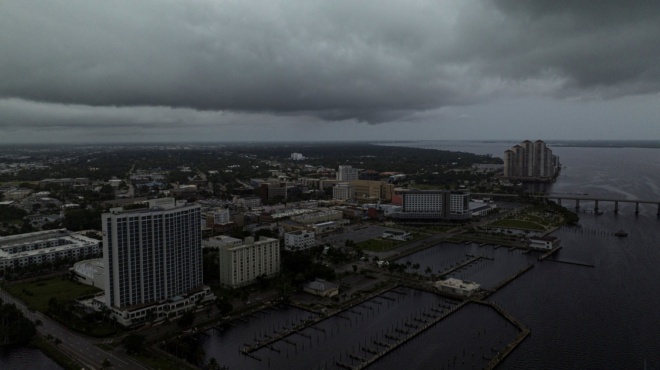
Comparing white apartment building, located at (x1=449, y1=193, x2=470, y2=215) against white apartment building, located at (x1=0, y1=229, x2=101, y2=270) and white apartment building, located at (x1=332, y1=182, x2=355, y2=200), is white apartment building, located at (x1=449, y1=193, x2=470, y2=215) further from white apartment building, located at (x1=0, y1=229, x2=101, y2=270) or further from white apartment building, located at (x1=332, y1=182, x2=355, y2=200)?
white apartment building, located at (x1=0, y1=229, x2=101, y2=270)

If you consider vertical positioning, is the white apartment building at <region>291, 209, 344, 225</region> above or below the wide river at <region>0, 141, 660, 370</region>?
above

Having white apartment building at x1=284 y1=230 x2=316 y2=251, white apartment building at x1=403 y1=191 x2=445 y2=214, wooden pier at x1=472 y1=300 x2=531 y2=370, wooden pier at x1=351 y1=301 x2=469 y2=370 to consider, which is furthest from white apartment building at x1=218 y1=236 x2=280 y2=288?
white apartment building at x1=403 y1=191 x2=445 y2=214

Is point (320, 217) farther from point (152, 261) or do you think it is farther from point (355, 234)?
point (152, 261)

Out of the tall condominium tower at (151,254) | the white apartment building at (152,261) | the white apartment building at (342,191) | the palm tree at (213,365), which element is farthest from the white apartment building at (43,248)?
the white apartment building at (342,191)

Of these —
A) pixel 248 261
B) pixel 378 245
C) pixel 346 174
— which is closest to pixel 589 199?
pixel 378 245

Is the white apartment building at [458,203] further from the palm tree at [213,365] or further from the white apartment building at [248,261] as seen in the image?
the palm tree at [213,365]

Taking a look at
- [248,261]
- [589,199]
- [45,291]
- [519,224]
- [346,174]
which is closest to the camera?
[45,291]
